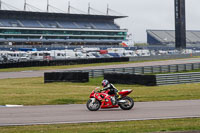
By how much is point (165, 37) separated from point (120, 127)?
129 m

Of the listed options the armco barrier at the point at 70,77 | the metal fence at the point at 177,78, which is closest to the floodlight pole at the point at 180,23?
the armco barrier at the point at 70,77

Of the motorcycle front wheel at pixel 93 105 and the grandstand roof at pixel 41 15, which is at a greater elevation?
the grandstand roof at pixel 41 15

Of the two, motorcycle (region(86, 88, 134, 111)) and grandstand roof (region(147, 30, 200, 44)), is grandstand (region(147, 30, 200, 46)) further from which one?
motorcycle (region(86, 88, 134, 111))

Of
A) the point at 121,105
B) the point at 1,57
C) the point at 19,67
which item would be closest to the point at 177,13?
the point at 1,57

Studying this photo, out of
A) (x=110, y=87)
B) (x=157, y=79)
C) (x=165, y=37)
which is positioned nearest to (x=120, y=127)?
(x=110, y=87)

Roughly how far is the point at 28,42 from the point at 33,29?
13.4 feet

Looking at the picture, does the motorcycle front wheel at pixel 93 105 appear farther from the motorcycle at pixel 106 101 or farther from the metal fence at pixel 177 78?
the metal fence at pixel 177 78

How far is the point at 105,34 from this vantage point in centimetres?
13412

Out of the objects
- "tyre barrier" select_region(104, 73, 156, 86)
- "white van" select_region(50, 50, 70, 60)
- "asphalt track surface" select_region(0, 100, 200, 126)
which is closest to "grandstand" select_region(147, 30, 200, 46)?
"white van" select_region(50, 50, 70, 60)

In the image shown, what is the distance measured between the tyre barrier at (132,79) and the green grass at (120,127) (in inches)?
580

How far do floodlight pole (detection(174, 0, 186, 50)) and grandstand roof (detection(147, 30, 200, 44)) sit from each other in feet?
123

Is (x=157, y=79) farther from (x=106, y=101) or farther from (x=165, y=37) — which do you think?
(x=165, y=37)

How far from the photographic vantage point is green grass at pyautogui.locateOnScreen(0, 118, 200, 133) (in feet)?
35.6

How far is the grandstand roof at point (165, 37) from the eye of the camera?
13540 cm
